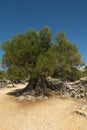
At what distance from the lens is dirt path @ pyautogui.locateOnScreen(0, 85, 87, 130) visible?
39.7 ft

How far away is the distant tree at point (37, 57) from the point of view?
21.1 m

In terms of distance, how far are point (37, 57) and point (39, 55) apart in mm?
341

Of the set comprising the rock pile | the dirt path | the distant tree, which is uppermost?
the distant tree

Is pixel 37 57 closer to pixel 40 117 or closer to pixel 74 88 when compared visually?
pixel 74 88

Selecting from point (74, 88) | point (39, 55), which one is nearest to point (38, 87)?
point (39, 55)

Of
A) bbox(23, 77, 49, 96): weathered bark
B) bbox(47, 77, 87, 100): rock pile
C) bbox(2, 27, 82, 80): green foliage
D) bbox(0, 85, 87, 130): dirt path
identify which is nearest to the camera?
bbox(0, 85, 87, 130): dirt path

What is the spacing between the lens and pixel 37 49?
22.1 m

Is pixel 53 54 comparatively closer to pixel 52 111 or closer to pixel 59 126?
pixel 52 111

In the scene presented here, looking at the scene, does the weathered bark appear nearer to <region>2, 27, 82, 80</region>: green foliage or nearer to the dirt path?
<region>2, 27, 82, 80</region>: green foliage

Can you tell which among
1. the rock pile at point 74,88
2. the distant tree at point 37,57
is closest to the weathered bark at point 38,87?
the distant tree at point 37,57

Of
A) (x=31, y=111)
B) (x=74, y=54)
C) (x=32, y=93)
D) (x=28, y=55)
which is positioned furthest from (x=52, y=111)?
(x=74, y=54)

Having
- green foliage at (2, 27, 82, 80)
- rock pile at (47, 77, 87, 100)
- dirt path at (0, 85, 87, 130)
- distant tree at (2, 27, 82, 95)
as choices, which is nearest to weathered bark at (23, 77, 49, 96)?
distant tree at (2, 27, 82, 95)

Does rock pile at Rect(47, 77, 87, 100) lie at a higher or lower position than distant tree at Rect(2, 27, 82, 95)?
lower

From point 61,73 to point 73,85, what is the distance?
2766mm
